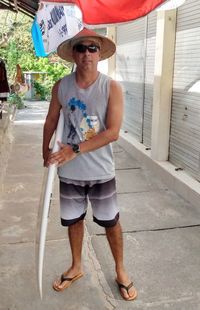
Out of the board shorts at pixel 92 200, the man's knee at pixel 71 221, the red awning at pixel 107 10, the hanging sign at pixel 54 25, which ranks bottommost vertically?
the man's knee at pixel 71 221

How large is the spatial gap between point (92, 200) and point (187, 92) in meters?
2.63

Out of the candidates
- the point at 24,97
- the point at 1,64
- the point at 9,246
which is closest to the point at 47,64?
the point at 24,97

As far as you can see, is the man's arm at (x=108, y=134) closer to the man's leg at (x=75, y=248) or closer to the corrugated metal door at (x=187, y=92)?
the man's leg at (x=75, y=248)

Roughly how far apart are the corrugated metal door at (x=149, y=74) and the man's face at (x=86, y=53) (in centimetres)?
366

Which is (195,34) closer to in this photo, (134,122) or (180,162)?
(180,162)

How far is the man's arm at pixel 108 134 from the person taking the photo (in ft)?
6.87

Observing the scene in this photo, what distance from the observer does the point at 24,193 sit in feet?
14.7

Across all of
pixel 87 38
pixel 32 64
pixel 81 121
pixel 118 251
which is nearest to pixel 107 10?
pixel 87 38

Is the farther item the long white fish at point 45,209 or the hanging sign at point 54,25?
the hanging sign at point 54,25

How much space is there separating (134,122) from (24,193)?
9.68 feet

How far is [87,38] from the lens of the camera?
2.11 meters

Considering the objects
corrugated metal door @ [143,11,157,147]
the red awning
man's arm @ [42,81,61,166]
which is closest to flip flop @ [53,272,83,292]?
man's arm @ [42,81,61,166]

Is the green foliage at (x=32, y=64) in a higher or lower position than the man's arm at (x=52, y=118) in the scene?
higher

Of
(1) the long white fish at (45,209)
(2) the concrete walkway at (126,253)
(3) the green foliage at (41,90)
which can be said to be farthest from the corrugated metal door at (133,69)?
(3) the green foliage at (41,90)
